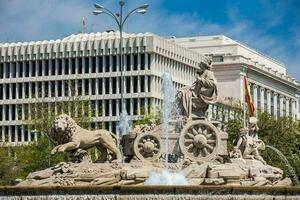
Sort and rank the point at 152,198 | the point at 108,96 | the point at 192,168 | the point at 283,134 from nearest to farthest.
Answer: the point at 152,198 < the point at 192,168 < the point at 283,134 < the point at 108,96

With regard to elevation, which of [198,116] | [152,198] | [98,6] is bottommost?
[152,198]

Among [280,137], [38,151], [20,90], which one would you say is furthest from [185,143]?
[20,90]

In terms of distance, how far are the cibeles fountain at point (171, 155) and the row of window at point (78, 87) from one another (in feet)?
299

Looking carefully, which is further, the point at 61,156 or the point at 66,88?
the point at 66,88

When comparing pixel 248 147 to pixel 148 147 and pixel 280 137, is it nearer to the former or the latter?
pixel 148 147

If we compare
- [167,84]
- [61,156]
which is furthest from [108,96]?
[167,84]

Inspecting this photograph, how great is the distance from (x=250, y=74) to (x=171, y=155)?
415 feet

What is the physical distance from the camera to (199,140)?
115ft

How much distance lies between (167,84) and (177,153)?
31.8 feet

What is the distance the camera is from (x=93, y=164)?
111 feet

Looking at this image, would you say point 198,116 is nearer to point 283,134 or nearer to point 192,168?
point 192,168

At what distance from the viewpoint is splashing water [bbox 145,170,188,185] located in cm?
3269

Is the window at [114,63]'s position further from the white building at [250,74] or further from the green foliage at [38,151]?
the green foliage at [38,151]

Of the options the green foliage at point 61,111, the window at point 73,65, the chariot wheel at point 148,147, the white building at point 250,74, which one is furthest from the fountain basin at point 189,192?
the white building at point 250,74
